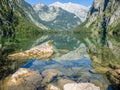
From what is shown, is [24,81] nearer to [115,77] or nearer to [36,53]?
[115,77]

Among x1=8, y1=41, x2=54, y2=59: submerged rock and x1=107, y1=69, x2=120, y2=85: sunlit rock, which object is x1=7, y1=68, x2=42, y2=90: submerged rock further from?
x1=8, y1=41, x2=54, y2=59: submerged rock

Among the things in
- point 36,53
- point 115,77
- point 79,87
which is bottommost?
point 36,53

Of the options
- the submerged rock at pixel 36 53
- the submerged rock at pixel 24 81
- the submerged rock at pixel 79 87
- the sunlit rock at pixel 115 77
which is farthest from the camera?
the submerged rock at pixel 36 53

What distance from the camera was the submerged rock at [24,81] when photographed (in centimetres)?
2852

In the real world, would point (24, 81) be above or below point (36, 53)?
above

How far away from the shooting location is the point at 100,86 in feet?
95.5

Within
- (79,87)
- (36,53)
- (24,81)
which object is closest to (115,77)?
(79,87)

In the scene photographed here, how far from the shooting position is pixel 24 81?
30.5 metres

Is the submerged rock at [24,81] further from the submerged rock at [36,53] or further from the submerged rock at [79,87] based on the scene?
the submerged rock at [36,53]

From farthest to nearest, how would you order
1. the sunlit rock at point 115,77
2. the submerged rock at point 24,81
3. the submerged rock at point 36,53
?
the submerged rock at point 36,53 → the submerged rock at point 24,81 → the sunlit rock at point 115,77

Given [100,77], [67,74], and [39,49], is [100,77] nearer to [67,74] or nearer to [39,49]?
[67,74]

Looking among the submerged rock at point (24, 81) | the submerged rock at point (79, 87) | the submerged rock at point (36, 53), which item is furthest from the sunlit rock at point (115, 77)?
the submerged rock at point (36, 53)

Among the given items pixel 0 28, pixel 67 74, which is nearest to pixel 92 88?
pixel 67 74

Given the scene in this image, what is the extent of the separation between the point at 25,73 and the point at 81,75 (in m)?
8.17
